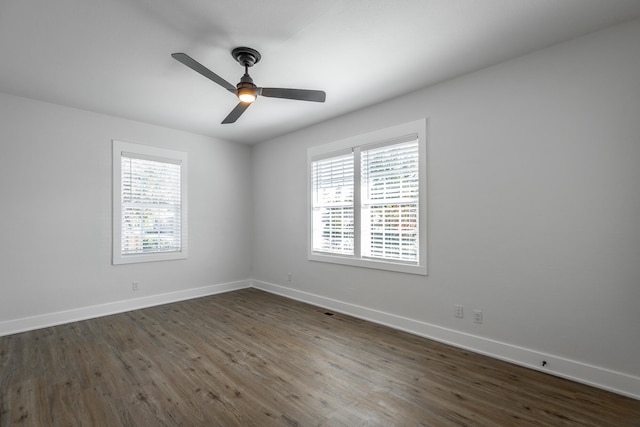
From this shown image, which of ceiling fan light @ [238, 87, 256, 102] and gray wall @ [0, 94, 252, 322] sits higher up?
ceiling fan light @ [238, 87, 256, 102]

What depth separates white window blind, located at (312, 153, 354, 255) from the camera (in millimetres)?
4281

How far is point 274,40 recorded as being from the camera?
8.26 ft

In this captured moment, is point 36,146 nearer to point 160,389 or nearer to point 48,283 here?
point 48,283

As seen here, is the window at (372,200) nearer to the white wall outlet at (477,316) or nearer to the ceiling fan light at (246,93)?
the white wall outlet at (477,316)

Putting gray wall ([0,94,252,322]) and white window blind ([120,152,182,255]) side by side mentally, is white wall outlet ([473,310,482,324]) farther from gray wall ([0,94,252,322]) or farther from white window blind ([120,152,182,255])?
white window blind ([120,152,182,255])

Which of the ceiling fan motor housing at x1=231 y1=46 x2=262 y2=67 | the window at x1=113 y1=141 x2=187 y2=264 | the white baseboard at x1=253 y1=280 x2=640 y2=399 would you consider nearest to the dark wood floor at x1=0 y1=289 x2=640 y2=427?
the white baseboard at x1=253 y1=280 x2=640 y2=399

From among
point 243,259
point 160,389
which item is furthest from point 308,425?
point 243,259

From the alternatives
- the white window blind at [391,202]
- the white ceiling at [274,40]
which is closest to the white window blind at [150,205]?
the white ceiling at [274,40]

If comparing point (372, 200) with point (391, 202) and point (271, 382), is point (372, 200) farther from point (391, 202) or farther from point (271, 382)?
point (271, 382)

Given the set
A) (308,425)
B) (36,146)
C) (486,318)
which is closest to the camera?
(308,425)

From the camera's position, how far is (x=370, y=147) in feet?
13.1

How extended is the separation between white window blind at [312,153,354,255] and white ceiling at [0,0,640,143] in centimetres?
107

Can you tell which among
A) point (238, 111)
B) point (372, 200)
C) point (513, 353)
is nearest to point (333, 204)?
point (372, 200)

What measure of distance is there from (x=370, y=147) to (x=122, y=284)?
4.01 m
